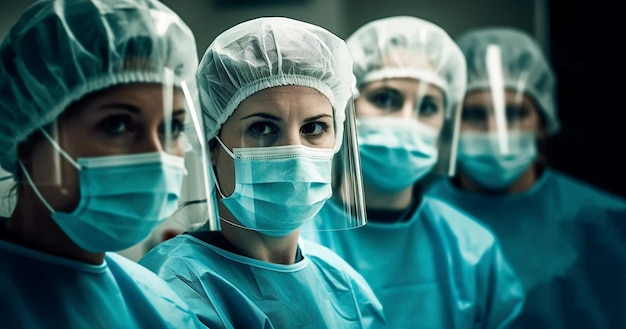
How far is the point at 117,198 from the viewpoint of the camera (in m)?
1.15

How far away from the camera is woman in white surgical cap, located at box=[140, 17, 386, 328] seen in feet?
4.38

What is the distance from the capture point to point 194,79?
1.31 meters

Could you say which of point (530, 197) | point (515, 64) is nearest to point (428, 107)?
point (515, 64)

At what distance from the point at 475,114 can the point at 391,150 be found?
49 cm

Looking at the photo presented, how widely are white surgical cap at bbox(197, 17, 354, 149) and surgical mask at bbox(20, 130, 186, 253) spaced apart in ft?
0.66

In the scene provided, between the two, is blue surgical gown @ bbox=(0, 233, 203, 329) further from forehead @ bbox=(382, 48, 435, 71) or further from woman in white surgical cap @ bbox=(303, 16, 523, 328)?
forehead @ bbox=(382, 48, 435, 71)

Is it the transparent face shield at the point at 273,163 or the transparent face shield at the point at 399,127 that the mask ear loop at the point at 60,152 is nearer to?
the transparent face shield at the point at 273,163

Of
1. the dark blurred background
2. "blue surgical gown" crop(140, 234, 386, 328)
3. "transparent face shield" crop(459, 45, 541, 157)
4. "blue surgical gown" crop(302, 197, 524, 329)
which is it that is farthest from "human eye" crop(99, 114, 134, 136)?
the dark blurred background

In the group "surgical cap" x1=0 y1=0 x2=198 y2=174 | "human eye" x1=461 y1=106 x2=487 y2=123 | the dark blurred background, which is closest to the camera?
"surgical cap" x1=0 y1=0 x2=198 y2=174

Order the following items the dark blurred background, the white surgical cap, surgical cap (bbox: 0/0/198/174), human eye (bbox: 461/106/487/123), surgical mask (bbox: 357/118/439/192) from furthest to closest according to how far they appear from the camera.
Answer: the dark blurred background → human eye (bbox: 461/106/487/123) → surgical mask (bbox: 357/118/439/192) → the white surgical cap → surgical cap (bbox: 0/0/198/174)

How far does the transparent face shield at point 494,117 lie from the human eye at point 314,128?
83cm

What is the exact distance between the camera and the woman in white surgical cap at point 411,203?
177 cm

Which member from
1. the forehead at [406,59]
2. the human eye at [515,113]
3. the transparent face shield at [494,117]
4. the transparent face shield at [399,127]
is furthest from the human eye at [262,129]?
the human eye at [515,113]

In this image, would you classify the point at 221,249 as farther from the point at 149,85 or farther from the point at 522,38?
the point at 522,38
